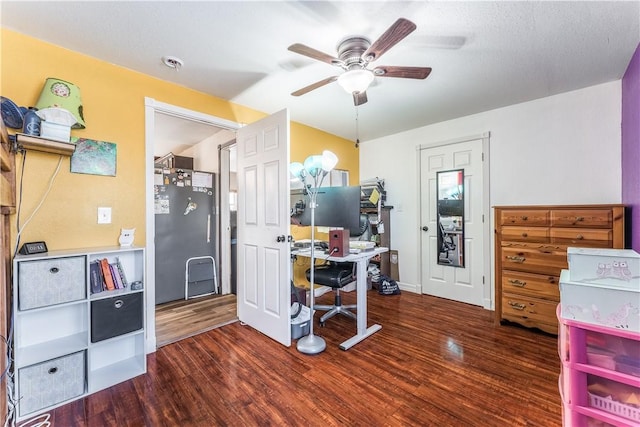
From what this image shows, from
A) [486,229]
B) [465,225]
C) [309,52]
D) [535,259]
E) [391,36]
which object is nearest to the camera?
[391,36]

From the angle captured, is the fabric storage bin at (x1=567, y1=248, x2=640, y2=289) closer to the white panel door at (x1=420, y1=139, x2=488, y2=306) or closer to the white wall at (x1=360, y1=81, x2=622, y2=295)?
the white wall at (x1=360, y1=81, x2=622, y2=295)

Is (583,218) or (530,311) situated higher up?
(583,218)

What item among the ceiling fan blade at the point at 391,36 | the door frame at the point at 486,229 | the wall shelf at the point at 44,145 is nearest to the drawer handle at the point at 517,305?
the door frame at the point at 486,229

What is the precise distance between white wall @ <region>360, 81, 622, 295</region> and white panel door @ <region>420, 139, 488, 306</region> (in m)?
0.15

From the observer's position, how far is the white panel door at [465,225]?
3.35m

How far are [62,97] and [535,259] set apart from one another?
409 cm

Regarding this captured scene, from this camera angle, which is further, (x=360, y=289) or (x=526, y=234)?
(x=526, y=234)

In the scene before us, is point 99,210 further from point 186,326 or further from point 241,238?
point 186,326

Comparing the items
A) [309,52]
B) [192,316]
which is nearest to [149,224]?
[192,316]

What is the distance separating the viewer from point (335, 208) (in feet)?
8.75

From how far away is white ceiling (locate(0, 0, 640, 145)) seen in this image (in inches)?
62.6

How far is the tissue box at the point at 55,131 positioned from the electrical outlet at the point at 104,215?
1.81 ft

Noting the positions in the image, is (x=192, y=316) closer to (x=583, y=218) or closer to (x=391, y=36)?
(x=391, y=36)

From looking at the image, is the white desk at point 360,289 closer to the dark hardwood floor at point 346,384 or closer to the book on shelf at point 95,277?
the dark hardwood floor at point 346,384
